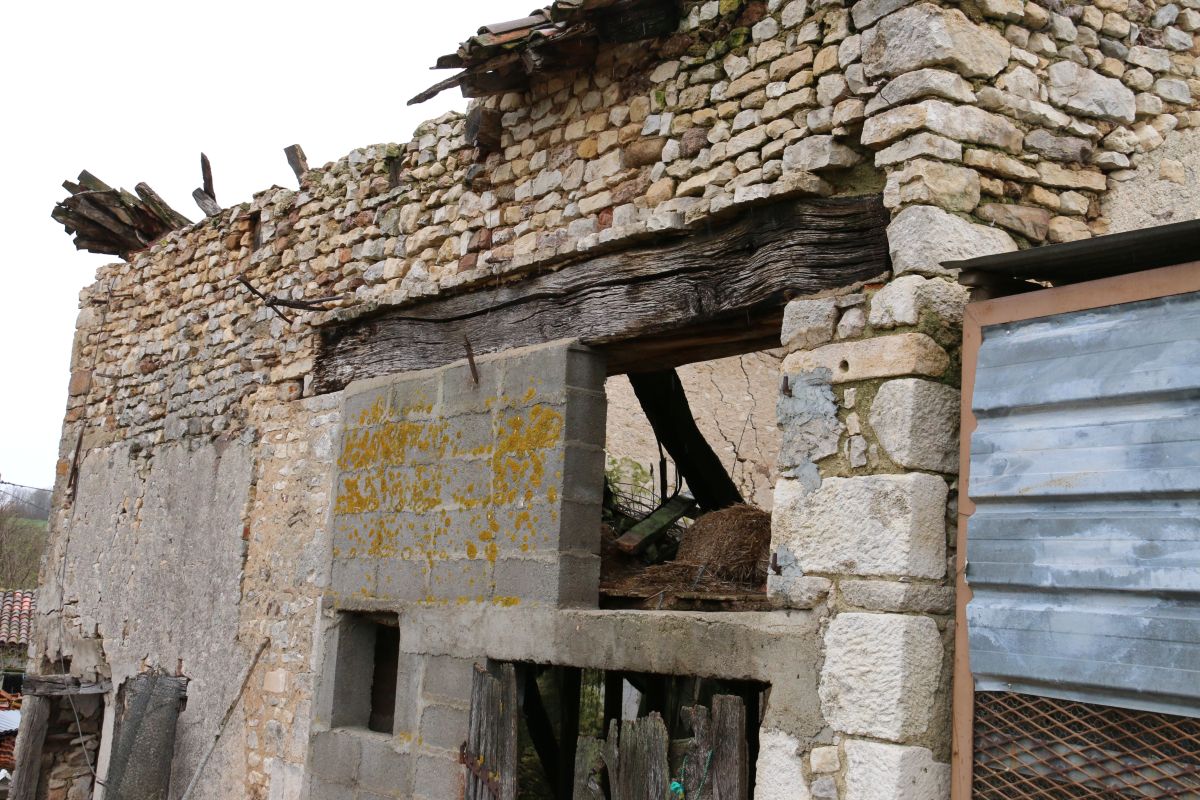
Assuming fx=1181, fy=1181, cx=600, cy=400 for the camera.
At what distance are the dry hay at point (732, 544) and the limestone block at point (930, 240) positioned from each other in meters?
1.64

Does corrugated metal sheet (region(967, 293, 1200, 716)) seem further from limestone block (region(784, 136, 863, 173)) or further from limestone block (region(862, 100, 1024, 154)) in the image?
limestone block (region(784, 136, 863, 173))

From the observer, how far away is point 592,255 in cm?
462

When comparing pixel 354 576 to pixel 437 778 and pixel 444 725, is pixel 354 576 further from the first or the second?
pixel 437 778

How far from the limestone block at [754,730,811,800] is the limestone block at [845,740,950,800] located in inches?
7.5

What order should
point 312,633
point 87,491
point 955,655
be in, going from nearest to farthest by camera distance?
1. point 955,655
2. point 312,633
3. point 87,491

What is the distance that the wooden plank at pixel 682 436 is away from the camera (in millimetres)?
6012

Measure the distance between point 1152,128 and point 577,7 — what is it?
201 centimetres

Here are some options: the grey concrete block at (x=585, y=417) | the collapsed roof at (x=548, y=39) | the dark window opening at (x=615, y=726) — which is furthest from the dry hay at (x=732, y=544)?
the collapsed roof at (x=548, y=39)

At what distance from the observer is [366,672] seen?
18.2 feet

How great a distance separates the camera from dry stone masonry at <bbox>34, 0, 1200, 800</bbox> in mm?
3451

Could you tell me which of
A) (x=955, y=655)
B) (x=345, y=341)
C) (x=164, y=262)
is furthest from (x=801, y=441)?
(x=164, y=262)

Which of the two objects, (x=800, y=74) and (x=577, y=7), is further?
(x=577, y=7)

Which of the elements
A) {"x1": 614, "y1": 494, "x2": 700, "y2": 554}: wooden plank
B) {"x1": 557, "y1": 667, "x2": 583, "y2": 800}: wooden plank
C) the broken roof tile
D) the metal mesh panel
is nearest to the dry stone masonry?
the metal mesh panel

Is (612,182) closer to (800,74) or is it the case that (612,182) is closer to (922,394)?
(800,74)
